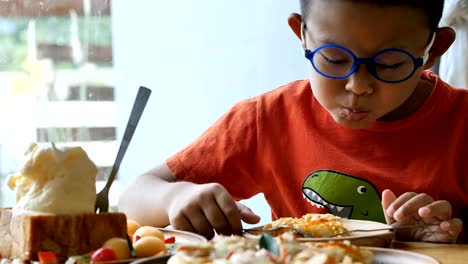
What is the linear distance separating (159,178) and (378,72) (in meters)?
0.43

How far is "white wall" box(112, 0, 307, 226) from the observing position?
2.58 metres

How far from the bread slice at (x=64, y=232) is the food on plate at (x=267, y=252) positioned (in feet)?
0.60

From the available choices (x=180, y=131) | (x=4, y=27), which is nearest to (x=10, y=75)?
(x=4, y=27)

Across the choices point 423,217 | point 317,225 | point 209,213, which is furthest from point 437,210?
point 209,213

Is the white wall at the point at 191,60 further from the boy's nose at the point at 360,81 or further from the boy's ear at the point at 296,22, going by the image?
the boy's nose at the point at 360,81

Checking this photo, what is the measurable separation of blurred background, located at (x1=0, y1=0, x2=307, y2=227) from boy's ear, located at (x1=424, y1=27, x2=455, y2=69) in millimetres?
1300

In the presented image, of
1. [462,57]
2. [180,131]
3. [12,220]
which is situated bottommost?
[180,131]

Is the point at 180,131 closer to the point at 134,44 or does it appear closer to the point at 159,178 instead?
the point at 134,44

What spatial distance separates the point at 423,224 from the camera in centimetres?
107

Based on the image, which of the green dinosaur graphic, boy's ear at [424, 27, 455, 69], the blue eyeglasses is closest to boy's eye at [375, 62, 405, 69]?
the blue eyeglasses

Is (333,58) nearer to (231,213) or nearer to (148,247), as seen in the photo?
(231,213)

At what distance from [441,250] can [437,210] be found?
11 centimetres

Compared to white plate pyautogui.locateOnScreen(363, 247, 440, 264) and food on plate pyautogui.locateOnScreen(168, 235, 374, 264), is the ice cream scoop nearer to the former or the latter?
food on plate pyautogui.locateOnScreen(168, 235, 374, 264)

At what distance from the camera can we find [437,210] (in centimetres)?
106
